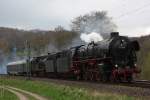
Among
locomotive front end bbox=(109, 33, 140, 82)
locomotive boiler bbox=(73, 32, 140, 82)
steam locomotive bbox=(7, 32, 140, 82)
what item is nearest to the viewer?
locomotive front end bbox=(109, 33, 140, 82)

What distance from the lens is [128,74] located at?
3669 cm

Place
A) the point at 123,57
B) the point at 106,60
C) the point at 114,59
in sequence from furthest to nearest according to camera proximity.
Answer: the point at 106,60
the point at 123,57
the point at 114,59

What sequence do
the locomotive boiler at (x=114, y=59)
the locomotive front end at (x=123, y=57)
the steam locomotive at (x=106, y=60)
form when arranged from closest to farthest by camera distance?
the locomotive front end at (x=123, y=57) → the locomotive boiler at (x=114, y=59) → the steam locomotive at (x=106, y=60)

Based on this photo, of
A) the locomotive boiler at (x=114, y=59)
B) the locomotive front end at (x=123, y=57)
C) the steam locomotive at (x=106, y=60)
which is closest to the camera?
the locomotive front end at (x=123, y=57)

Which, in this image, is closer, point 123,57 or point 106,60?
point 123,57

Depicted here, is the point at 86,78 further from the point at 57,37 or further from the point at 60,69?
the point at 57,37

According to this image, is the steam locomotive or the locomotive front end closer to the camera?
the locomotive front end

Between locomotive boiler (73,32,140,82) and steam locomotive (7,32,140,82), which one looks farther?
steam locomotive (7,32,140,82)

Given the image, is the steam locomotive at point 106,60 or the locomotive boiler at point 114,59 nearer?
the locomotive boiler at point 114,59

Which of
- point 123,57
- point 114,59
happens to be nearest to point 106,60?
point 114,59

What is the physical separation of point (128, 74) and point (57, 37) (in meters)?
64.8

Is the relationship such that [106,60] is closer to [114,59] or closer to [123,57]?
[114,59]

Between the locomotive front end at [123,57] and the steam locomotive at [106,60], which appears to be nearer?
the locomotive front end at [123,57]

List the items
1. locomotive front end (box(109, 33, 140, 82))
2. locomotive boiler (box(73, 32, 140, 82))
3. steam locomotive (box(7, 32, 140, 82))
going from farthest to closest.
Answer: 1. steam locomotive (box(7, 32, 140, 82))
2. locomotive boiler (box(73, 32, 140, 82))
3. locomotive front end (box(109, 33, 140, 82))
